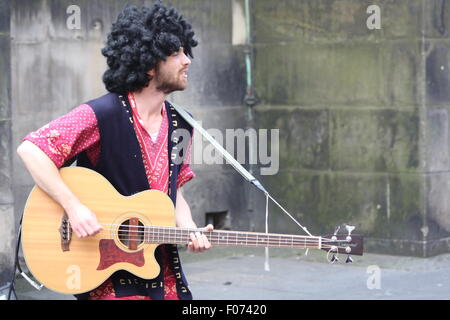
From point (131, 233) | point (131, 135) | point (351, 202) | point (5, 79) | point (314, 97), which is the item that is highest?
point (5, 79)

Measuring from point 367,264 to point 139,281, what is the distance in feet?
15.9

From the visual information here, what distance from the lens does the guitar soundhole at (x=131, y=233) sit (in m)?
4.34

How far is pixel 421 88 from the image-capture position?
29.8ft

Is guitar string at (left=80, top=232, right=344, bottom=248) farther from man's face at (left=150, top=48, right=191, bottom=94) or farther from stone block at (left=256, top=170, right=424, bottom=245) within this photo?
stone block at (left=256, top=170, right=424, bottom=245)

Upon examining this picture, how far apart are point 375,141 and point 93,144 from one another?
534 centimetres

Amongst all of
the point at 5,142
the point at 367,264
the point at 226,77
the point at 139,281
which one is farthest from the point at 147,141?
the point at 226,77

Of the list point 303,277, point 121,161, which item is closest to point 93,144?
point 121,161

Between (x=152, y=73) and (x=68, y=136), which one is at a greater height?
(x=152, y=73)

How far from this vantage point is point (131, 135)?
442 centimetres

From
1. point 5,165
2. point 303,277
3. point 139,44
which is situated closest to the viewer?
point 139,44

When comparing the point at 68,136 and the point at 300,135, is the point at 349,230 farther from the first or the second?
the point at 300,135

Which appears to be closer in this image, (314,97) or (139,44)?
(139,44)

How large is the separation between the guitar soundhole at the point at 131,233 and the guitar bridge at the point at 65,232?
0.21m
